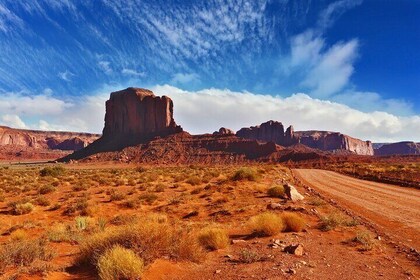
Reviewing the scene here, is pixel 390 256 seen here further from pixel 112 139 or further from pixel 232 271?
pixel 112 139

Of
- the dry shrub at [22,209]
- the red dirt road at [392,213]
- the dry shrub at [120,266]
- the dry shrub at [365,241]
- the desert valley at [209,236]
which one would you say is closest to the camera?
the dry shrub at [120,266]

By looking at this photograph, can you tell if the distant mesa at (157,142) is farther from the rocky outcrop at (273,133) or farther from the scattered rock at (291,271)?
the scattered rock at (291,271)

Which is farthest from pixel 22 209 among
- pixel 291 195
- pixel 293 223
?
pixel 291 195

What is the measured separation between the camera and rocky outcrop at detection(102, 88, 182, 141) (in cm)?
12750

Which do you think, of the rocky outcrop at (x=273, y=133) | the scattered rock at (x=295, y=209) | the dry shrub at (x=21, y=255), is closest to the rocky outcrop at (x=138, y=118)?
the rocky outcrop at (x=273, y=133)

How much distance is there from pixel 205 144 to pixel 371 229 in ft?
342

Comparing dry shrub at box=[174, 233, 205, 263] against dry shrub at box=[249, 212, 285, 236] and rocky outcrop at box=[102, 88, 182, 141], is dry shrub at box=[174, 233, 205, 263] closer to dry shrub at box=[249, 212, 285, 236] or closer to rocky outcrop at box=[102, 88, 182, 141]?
dry shrub at box=[249, 212, 285, 236]

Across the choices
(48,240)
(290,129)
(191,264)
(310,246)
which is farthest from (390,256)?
(290,129)

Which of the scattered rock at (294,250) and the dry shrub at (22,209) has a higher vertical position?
the scattered rock at (294,250)

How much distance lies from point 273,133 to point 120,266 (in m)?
180

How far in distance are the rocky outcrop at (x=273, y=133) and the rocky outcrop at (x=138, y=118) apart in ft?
233

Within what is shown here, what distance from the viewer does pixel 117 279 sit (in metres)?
5.42

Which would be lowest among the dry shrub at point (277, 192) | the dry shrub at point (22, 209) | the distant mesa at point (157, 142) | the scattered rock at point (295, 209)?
the dry shrub at point (22, 209)

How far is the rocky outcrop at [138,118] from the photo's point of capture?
128 metres
